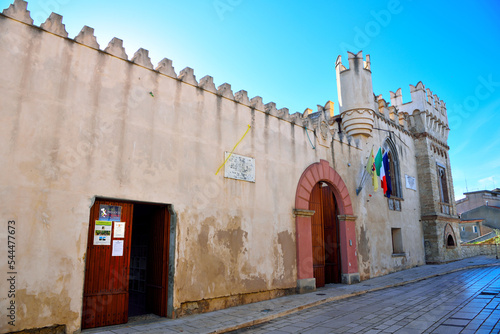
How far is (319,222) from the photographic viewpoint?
10.7 metres

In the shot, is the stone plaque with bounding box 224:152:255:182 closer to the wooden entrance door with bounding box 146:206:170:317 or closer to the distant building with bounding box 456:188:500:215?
the wooden entrance door with bounding box 146:206:170:317

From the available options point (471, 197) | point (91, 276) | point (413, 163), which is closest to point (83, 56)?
point (91, 276)

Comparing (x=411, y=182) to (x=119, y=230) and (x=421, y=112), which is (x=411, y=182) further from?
(x=119, y=230)

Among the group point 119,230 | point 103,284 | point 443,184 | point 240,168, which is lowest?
point 103,284

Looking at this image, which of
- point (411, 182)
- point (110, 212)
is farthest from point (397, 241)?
point (110, 212)

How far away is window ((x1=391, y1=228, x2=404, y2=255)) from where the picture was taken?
1479 cm

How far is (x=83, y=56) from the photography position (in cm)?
607

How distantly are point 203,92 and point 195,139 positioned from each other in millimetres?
1195

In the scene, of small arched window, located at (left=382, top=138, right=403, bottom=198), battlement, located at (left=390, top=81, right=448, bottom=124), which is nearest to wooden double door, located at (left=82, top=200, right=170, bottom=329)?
small arched window, located at (left=382, top=138, right=403, bottom=198)

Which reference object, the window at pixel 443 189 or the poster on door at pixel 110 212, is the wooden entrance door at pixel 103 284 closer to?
the poster on door at pixel 110 212

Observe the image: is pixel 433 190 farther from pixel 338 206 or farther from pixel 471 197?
pixel 471 197

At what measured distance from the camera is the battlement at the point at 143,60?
5.50 m

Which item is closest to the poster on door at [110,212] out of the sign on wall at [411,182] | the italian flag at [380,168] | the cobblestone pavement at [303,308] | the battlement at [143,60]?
the cobblestone pavement at [303,308]

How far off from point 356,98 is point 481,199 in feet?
132
